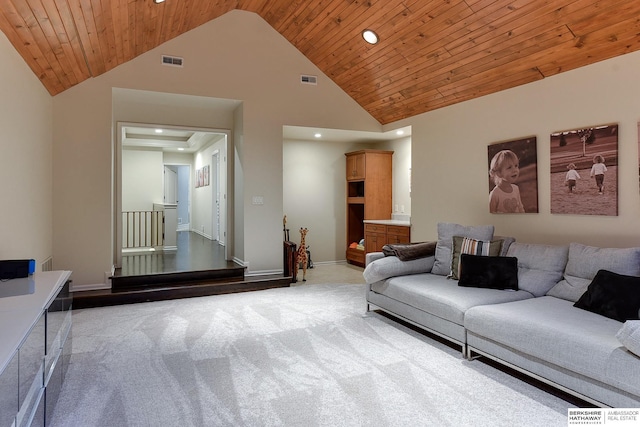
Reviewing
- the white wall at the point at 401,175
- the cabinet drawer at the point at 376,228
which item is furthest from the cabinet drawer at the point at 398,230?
the white wall at the point at 401,175

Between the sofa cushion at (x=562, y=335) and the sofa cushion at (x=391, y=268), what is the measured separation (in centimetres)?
116

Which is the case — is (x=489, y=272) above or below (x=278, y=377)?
above

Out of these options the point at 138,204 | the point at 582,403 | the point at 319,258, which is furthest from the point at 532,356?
the point at 138,204

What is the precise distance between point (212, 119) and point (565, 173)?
5.06 m

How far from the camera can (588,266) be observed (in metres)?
3.11

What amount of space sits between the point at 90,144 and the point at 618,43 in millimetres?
5884

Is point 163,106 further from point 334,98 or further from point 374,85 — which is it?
point 374,85

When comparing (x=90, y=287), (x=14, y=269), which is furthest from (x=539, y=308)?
(x=90, y=287)

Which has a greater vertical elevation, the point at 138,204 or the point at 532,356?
the point at 138,204

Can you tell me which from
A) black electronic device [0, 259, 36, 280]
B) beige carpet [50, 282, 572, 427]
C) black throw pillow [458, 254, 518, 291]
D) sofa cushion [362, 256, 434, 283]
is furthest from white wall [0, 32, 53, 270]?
black throw pillow [458, 254, 518, 291]

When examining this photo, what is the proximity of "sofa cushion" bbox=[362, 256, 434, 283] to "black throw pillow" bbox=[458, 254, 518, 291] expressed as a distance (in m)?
0.64

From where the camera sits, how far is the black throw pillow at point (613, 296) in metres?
2.53

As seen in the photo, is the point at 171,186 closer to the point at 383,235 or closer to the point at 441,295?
the point at 383,235

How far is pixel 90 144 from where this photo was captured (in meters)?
4.98
